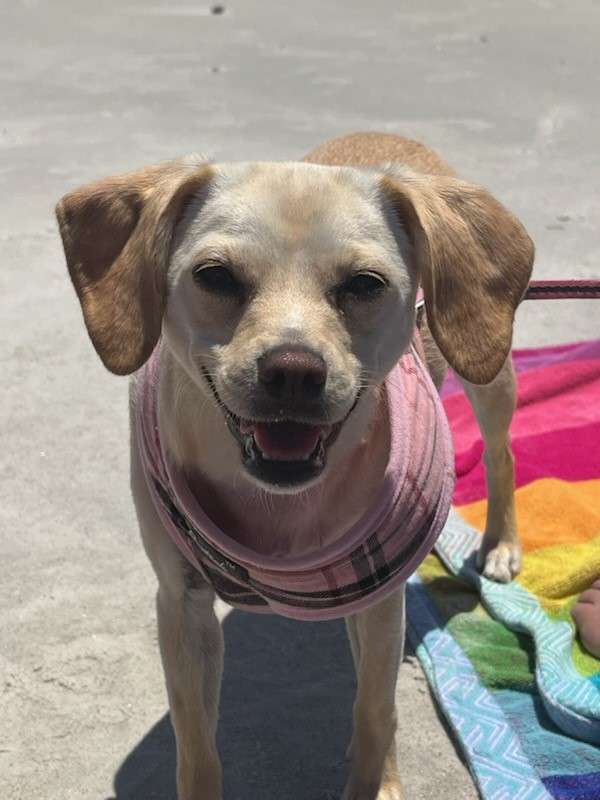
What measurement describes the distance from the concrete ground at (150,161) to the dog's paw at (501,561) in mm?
496

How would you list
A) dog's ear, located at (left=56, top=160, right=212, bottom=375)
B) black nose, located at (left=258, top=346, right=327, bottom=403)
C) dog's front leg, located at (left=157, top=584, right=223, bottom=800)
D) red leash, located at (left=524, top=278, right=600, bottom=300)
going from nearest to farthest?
black nose, located at (left=258, top=346, right=327, bottom=403) → dog's ear, located at (left=56, top=160, right=212, bottom=375) → dog's front leg, located at (left=157, top=584, right=223, bottom=800) → red leash, located at (left=524, top=278, right=600, bottom=300)

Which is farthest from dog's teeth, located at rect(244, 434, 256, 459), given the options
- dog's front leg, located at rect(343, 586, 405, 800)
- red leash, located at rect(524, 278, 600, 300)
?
red leash, located at rect(524, 278, 600, 300)

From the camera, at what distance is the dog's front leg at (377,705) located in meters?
3.00

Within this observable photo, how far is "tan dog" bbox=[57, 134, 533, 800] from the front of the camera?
237 centimetres

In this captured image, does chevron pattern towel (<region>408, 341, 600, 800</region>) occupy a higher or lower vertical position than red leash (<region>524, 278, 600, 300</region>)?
lower

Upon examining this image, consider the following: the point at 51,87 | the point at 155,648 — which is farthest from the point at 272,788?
the point at 51,87

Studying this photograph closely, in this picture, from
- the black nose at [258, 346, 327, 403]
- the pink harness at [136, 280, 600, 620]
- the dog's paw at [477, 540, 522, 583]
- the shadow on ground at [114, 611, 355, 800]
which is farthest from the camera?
the dog's paw at [477, 540, 522, 583]

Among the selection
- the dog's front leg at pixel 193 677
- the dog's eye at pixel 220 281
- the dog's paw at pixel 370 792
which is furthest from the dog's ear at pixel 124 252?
the dog's paw at pixel 370 792

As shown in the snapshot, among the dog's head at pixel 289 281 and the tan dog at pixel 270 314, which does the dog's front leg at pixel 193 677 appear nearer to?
the tan dog at pixel 270 314

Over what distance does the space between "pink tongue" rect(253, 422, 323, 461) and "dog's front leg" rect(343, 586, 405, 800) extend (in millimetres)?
679

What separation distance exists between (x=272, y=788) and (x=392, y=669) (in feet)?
1.68

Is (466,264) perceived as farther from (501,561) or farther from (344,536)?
(501,561)

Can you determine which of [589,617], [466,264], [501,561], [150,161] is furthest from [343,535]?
[150,161]

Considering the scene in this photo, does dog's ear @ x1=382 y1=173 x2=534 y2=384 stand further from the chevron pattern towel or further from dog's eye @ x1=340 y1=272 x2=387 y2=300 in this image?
the chevron pattern towel
